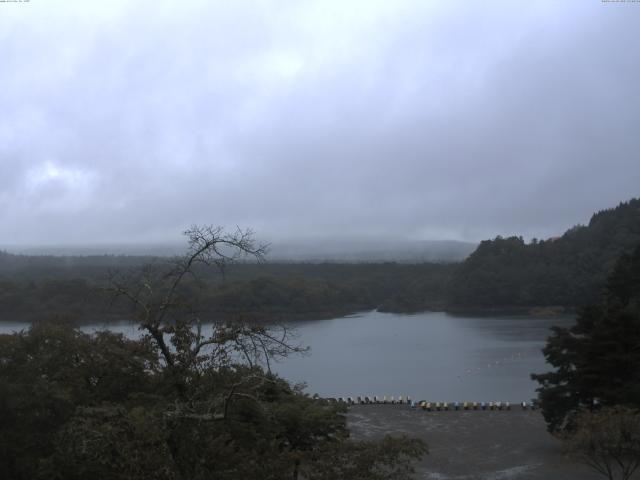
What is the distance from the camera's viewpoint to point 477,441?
1395cm

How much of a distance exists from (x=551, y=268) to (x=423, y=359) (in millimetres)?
26593

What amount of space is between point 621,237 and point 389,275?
907 inches

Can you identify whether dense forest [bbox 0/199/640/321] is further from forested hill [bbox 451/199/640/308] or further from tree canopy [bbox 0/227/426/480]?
tree canopy [bbox 0/227/426/480]

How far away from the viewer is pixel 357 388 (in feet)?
82.3

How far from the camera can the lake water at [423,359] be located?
2436cm

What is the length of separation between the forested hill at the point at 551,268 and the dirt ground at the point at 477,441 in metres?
34.8

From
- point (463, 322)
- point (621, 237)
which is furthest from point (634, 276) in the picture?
point (621, 237)

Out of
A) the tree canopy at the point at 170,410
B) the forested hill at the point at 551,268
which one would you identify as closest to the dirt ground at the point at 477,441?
the tree canopy at the point at 170,410

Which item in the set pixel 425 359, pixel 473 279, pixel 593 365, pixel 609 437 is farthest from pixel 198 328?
pixel 473 279

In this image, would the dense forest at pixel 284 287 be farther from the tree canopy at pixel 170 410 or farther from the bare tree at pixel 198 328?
the bare tree at pixel 198 328

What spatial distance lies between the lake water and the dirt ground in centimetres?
301

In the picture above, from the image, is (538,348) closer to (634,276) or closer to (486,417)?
(634,276)

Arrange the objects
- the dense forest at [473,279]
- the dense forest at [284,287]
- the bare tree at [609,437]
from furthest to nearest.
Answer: the dense forest at [473,279] → the dense forest at [284,287] → the bare tree at [609,437]

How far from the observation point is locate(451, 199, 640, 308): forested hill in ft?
167
